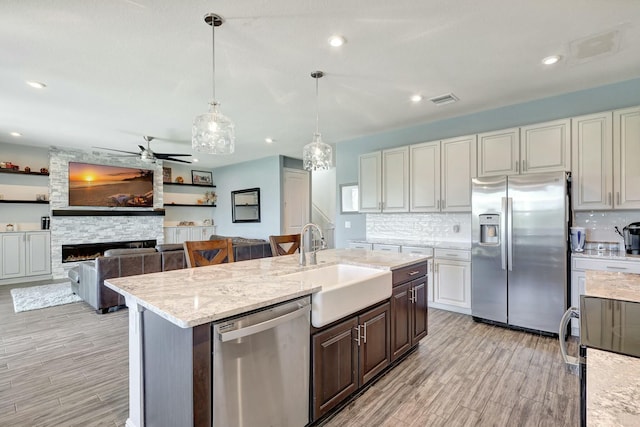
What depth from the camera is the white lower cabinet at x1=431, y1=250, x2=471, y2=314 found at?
13.0ft

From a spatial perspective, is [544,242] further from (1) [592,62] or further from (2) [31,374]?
(2) [31,374]

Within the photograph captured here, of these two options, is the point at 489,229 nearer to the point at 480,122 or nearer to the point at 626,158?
the point at 626,158

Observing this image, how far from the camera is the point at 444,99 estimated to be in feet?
12.4

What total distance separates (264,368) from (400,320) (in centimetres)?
148

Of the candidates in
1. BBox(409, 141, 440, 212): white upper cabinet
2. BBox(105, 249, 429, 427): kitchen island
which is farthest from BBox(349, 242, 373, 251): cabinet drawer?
BBox(105, 249, 429, 427): kitchen island

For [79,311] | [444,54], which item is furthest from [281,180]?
[444,54]

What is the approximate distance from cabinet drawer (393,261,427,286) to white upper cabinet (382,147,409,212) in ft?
6.10

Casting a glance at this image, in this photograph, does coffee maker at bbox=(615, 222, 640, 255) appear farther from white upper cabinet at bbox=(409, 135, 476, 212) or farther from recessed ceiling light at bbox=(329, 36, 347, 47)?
recessed ceiling light at bbox=(329, 36, 347, 47)

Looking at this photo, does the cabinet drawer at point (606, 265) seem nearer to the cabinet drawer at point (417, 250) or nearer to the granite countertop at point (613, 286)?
the granite countertop at point (613, 286)

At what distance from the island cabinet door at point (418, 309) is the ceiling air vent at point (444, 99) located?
2.16m

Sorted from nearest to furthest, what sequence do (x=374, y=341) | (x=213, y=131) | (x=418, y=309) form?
(x=374, y=341) < (x=213, y=131) < (x=418, y=309)

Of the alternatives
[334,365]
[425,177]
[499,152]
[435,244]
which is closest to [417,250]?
[435,244]

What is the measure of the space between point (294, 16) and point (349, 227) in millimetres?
4128

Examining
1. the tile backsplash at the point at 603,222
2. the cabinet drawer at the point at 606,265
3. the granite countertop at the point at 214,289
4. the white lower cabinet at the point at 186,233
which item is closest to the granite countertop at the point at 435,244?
the cabinet drawer at the point at 606,265
